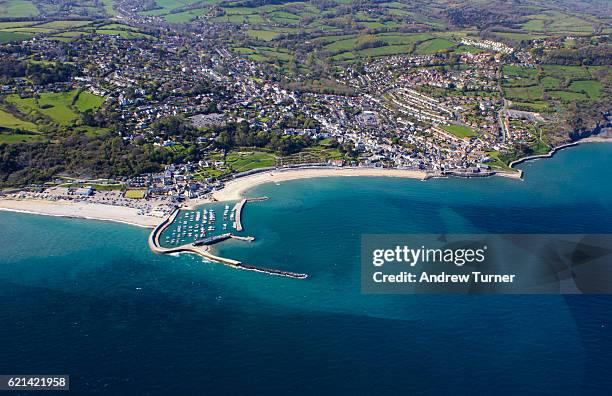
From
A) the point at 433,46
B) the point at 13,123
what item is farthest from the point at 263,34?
the point at 13,123

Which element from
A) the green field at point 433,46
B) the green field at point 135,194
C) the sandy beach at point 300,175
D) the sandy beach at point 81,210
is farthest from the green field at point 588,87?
the sandy beach at point 81,210

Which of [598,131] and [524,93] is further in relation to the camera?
[524,93]

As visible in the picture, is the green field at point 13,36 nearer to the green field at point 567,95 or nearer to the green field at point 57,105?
the green field at point 57,105

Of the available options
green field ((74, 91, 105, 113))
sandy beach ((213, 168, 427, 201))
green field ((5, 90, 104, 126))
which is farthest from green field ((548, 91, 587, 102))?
green field ((5, 90, 104, 126))

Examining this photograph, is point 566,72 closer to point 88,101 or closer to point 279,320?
point 88,101

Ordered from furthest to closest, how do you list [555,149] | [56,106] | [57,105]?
[555,149], [57,105], [56,106]

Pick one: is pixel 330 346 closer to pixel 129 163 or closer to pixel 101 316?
pixel 101 316

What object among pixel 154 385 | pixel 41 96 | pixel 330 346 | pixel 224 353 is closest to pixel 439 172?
pixel 330 346
